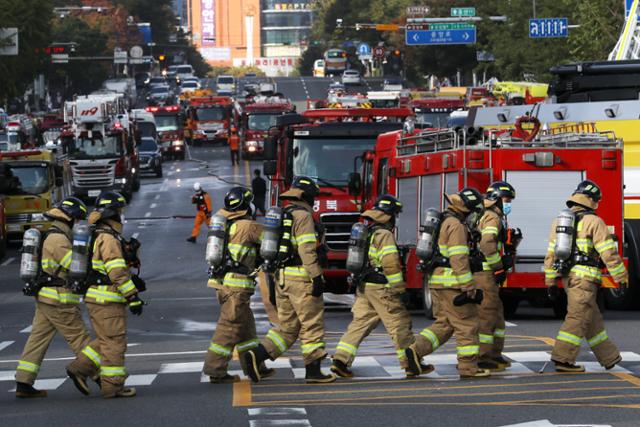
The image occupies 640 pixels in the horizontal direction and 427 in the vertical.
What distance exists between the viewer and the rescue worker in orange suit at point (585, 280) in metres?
14.9

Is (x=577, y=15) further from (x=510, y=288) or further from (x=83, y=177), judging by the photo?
(x=510, y=288)

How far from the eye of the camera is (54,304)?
1440cm

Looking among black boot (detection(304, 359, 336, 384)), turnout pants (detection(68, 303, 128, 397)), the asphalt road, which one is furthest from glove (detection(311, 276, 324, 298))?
turnout pants (detection(68, 303, 128, 397))

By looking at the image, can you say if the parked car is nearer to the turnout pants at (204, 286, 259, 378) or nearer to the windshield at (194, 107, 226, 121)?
the windshield at (194, 107, 226, 121)

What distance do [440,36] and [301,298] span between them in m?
54.9

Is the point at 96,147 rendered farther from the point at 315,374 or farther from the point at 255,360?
the point at 315,374

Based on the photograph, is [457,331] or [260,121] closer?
[457,331]

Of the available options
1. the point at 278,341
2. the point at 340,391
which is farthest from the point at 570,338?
the point at 278,341

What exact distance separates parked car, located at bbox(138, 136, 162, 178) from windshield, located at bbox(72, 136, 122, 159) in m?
11.1

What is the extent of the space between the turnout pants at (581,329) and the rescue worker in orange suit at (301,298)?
217cm

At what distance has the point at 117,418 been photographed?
42.0 feet

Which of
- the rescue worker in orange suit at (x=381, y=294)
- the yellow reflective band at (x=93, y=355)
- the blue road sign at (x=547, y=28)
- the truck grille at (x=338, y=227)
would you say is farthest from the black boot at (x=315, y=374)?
the blue road sign at (x=547, y=28)

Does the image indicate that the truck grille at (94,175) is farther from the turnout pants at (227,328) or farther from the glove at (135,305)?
the glove at (135,305)

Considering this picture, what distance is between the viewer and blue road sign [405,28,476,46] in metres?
68.0
